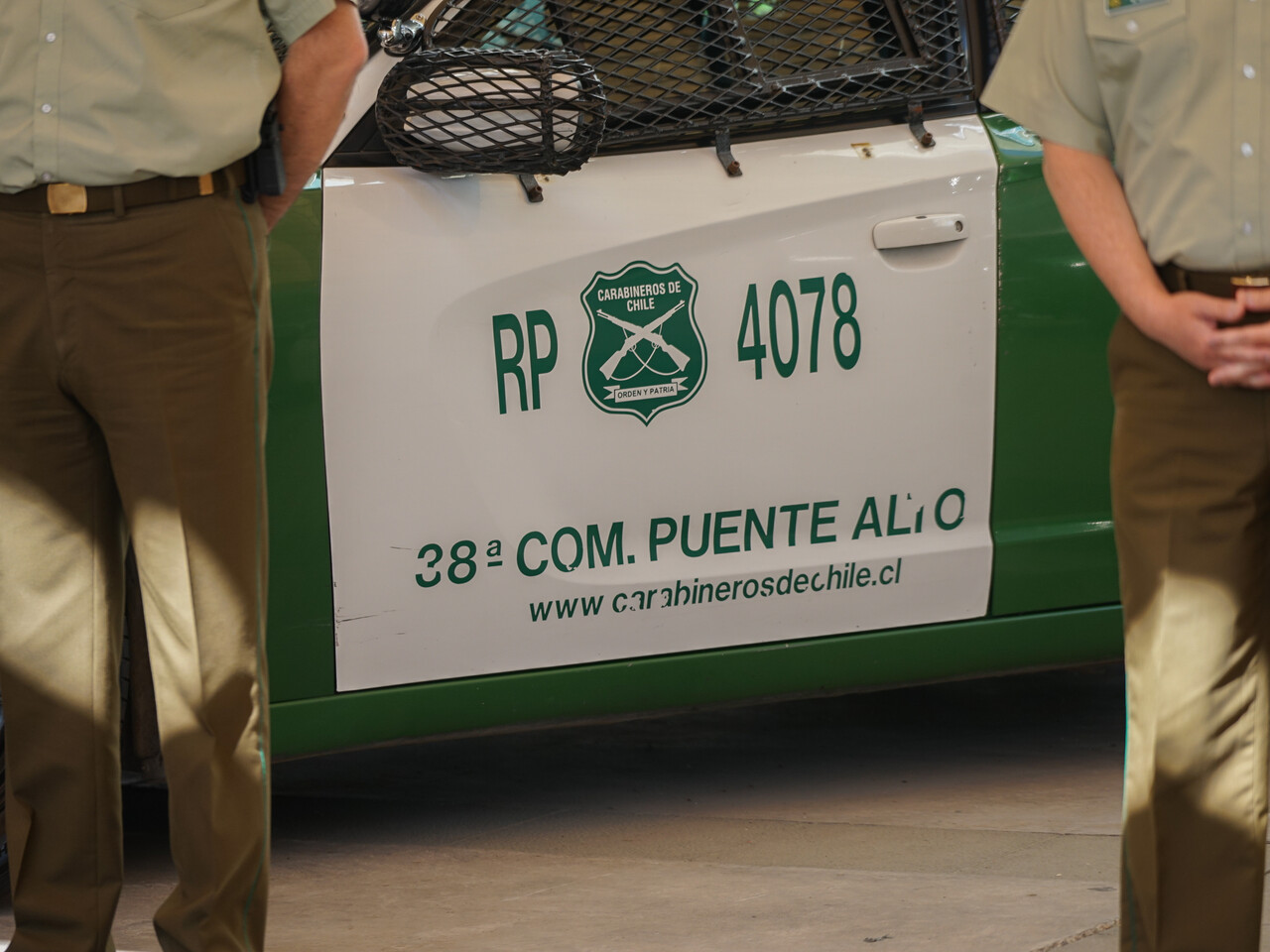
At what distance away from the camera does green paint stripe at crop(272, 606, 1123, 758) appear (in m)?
3.07

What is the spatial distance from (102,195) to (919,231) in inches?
58.6

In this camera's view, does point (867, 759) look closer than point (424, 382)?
No

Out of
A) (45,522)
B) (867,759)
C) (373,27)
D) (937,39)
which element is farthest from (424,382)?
(867,759)

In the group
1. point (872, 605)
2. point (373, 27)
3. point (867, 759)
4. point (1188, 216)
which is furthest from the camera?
point (867, 759)

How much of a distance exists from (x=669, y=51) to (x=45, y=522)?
138 centimetres

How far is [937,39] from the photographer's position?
3.36m

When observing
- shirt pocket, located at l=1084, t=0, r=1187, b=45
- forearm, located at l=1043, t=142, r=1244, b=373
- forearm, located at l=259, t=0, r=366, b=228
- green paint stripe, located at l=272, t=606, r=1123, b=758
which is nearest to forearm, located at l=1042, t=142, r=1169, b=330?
forearm, located at l=1043, t=142, r=1244, b=373

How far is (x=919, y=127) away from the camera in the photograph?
3295 millimetres

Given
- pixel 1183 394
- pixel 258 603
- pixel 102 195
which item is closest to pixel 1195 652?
pixel 1183 394

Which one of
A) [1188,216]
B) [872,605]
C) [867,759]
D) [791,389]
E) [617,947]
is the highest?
[1188,216]

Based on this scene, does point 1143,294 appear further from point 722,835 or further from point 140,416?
point 722,835

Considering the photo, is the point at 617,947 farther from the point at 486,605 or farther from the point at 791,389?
the point at 791,389

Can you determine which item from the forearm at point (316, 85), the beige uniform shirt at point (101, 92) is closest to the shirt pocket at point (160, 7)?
the beige uniform shirt at point (101, 92)

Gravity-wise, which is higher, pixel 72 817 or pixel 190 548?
pixel 190 548
